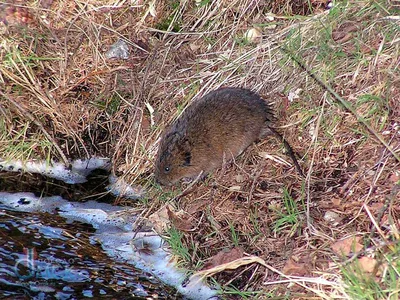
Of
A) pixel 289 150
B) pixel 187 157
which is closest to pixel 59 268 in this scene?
pixel 187 157

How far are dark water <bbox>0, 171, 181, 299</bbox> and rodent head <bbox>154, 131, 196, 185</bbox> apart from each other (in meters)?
0.71

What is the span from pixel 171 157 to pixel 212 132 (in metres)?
0.37

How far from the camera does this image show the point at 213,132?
534 centimetres

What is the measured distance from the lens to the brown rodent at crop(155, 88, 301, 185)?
526cm

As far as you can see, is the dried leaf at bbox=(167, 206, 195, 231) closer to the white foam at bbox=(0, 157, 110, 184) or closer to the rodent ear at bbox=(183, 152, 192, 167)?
the rodent ear at bbox=(183, 152, 192, 167)

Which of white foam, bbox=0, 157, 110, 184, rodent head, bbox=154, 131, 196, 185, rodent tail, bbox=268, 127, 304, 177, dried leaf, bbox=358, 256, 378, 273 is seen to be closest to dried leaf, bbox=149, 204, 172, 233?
rodent head, bbox=154, 131, 196, 185

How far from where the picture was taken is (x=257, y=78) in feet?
18.7

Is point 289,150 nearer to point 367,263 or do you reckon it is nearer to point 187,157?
point 187,157

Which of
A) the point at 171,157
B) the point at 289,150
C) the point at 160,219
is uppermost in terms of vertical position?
the point at 289,150

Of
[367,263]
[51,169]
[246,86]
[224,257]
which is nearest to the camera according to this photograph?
[367,263]

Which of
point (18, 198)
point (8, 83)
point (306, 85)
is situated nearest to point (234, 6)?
point (306, 85)

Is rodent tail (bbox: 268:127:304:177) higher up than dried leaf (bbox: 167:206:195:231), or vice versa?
rodent tail (bbox: 268:127:304:177)

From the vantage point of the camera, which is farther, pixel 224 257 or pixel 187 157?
pixel 187 157

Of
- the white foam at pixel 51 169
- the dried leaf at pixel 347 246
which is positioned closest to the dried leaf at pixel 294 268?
the dried leaf at pixel 347 246
